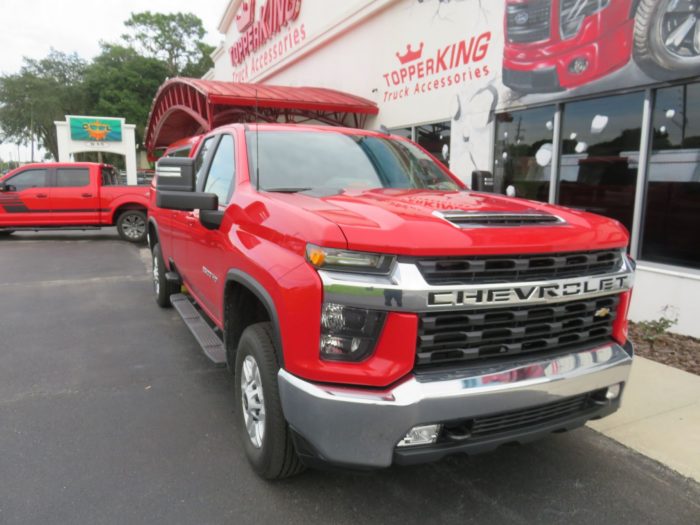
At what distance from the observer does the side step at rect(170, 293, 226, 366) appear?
339 centimetres

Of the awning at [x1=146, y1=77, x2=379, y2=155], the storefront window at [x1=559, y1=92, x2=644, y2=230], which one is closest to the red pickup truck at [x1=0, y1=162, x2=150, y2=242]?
the awning at [x1=146, y1=77, x2=379, y2=155]

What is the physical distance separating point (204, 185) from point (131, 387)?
1.70m

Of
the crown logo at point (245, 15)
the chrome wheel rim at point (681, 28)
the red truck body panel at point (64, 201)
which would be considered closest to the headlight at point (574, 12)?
the chrome wheel rim at point (681, 28)

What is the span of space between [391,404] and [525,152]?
6347mm

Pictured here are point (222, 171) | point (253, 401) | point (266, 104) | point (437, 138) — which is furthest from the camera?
point (266, 104)

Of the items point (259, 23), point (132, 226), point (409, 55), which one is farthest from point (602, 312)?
point (259, 23)

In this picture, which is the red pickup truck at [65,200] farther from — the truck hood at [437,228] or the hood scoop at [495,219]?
the hood scoop at [495,219]

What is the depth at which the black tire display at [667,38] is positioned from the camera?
16.7ft

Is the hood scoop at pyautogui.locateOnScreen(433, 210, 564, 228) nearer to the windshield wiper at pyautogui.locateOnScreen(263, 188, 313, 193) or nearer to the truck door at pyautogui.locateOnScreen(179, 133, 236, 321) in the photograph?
the windshield wiper at pyautogui.locateOnScreen(263, 188, 313, 193)

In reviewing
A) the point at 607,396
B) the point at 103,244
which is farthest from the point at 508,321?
the point at 103,244

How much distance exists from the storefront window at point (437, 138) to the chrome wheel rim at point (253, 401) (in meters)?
7.08

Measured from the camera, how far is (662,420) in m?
3.56

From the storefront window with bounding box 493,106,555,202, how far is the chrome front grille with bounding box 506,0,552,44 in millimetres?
954

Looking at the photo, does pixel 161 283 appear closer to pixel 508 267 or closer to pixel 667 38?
pixel 508 267
